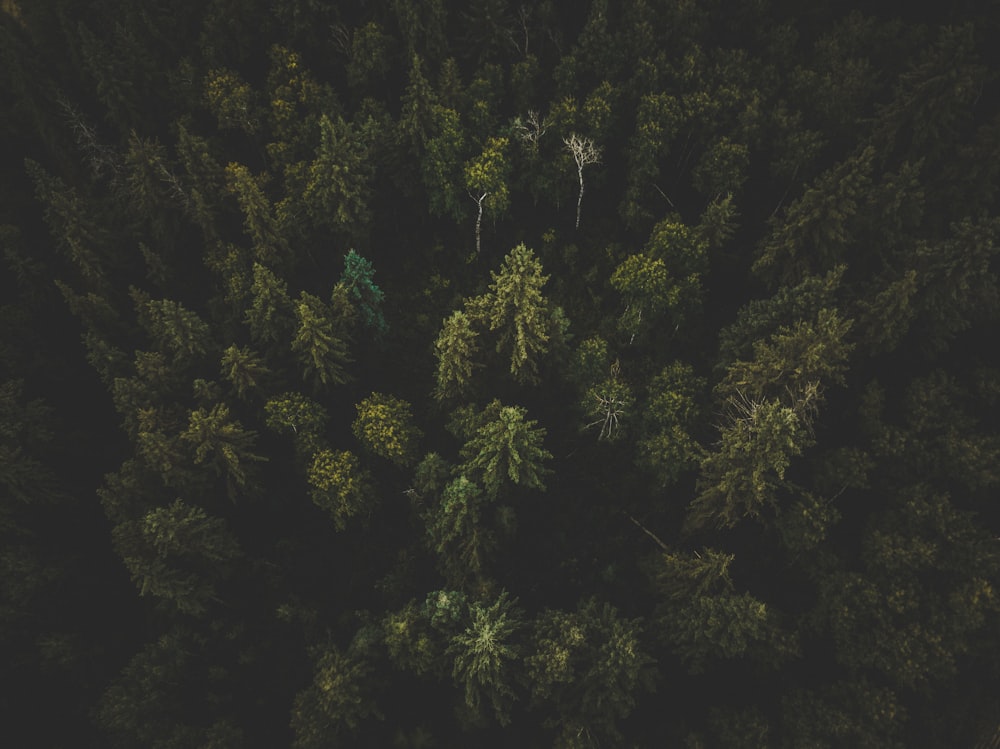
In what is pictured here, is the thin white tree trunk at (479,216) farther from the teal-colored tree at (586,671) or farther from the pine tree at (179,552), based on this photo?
the teal-colored tree at (586,671)

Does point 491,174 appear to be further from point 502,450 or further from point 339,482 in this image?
point 339,482

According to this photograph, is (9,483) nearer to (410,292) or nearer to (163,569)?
(163,569)

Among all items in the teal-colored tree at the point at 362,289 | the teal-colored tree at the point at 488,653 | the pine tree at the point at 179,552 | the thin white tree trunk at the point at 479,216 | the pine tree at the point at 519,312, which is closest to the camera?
the teal-colored tree at the point at 488,653

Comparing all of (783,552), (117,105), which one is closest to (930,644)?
(783,552)

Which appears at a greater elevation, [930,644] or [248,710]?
[930,644]

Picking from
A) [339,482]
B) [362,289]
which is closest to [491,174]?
[362,289]

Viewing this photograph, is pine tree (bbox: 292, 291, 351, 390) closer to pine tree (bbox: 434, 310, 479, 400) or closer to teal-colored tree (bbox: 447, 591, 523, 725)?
pine tree (bbox: 434, 310, 479, 400)

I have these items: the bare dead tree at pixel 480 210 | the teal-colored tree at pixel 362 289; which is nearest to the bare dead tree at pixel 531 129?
the bare dead tree at pixel 480 210
